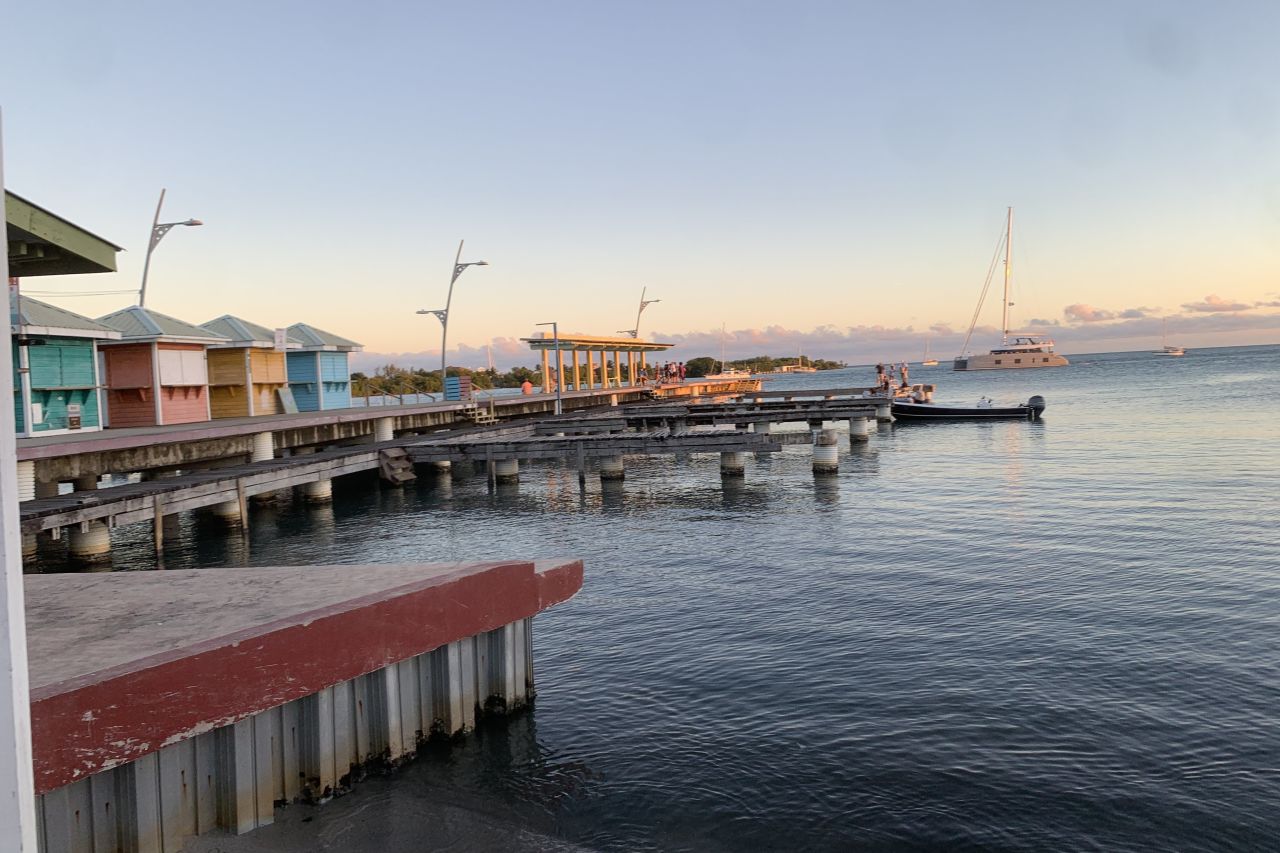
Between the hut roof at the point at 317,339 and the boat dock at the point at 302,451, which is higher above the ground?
the hut roof at the point at 317,339

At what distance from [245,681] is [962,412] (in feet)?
179

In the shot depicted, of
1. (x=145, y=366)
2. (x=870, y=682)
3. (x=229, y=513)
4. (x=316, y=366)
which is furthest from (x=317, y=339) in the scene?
(x=870, y=682)

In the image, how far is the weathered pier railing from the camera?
19.1 feet

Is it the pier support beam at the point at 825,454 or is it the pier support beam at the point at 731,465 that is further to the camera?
the pier support beam at the point at 825,454

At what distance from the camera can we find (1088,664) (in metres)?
11.1

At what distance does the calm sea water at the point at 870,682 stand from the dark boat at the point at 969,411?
101 ft

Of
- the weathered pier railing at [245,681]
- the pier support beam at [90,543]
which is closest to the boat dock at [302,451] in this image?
the pier support beam at [90,543]

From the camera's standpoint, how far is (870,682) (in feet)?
35.1

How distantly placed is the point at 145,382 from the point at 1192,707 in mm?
30800

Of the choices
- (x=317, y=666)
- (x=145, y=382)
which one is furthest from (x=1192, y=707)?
(x=145, y=382)

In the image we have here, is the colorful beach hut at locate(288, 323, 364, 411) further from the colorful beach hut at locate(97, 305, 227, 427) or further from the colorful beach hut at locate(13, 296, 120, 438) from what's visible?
the colorful beach hut at locate(13, 296, 120, 438)

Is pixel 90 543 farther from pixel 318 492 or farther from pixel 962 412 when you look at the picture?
pixel 962 412

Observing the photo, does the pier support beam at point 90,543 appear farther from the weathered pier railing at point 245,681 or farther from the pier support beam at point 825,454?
the pier support beam at point 825,454

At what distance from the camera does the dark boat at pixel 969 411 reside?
55312 mm
